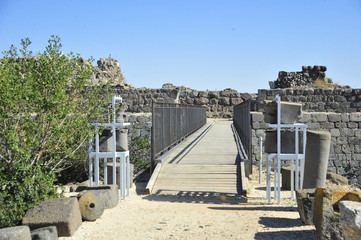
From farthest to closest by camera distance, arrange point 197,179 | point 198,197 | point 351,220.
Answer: point 197,179, point 198,197, point 351,220

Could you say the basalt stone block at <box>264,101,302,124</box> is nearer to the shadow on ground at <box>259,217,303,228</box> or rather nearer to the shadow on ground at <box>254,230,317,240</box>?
the shadow on ground at <box>259,217,303,228</box>

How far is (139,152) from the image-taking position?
46.4 feet

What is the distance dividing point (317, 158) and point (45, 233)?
15.5ft

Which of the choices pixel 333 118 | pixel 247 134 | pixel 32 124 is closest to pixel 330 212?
pixel 32 124

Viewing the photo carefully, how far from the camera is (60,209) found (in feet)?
20.1

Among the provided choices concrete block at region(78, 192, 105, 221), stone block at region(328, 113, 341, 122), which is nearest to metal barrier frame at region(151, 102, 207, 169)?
concrete block at region(78, 192, 105, 221)

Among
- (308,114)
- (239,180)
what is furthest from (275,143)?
(308,114)

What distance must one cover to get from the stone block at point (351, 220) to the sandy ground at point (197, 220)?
1793mm

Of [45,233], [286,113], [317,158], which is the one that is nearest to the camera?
[45,233]

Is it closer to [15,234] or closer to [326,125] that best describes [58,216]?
[15,234]

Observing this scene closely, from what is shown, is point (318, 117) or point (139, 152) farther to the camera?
point (318, 117)

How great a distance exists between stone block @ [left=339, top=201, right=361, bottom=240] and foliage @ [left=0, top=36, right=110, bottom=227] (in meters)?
4.21

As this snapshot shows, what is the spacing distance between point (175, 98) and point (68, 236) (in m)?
14.3

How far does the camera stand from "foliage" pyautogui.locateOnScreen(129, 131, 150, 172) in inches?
517
